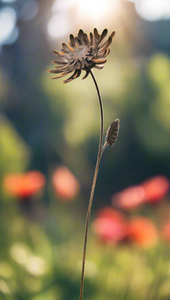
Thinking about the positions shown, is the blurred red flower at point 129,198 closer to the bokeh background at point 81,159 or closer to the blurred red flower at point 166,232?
the bokeh background at point 81,159

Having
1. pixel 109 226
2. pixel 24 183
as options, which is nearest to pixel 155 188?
pixel 109 226

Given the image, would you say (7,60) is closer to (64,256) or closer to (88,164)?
(88,164)

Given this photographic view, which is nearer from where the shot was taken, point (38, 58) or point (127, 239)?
point (127, 239)

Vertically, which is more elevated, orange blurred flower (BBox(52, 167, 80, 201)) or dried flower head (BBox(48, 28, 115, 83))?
dried flower head (BBox(48, 28, 115, 83))

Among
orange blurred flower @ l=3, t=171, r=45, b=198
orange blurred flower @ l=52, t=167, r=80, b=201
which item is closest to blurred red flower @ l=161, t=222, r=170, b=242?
orange blurred flower @ l=52, t=167, r=80, b=201

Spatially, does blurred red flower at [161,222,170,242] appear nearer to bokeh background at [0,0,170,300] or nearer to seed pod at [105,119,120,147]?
bokeh background at [0,0,170,300]

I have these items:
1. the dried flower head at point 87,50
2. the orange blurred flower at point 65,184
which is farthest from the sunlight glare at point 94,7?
the orange blurred flower at point 65,184

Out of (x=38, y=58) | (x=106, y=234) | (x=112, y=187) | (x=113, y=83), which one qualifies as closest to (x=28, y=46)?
(x=38, y=58)
